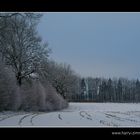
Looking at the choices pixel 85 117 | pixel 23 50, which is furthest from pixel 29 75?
pixel 85 117

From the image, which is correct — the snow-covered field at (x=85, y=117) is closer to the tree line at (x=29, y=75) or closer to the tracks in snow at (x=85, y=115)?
the tracks in snow at (x=85, y=115)

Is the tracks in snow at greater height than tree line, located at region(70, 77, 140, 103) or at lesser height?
lesser

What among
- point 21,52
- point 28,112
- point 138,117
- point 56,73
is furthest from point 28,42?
point 138,117

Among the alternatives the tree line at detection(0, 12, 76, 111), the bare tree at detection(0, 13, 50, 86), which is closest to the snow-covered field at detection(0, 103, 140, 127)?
the tree line at detection(0, 12, 76, 111)

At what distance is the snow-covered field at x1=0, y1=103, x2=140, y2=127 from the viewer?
129 inches

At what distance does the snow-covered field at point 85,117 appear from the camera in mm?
3281

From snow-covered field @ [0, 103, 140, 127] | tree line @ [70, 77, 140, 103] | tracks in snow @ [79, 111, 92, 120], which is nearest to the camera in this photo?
snow-covered field @ [0, 103, 140, 127]

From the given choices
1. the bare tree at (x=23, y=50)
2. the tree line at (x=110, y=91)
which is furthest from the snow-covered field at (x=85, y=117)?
the bare tree at (x=23, y=50)

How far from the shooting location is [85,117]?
3.49m

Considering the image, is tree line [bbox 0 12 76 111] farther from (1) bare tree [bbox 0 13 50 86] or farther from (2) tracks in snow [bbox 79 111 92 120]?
(2) tracks in snow [bbox 79 111 92 120]

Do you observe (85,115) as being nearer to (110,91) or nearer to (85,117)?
(85,117)
